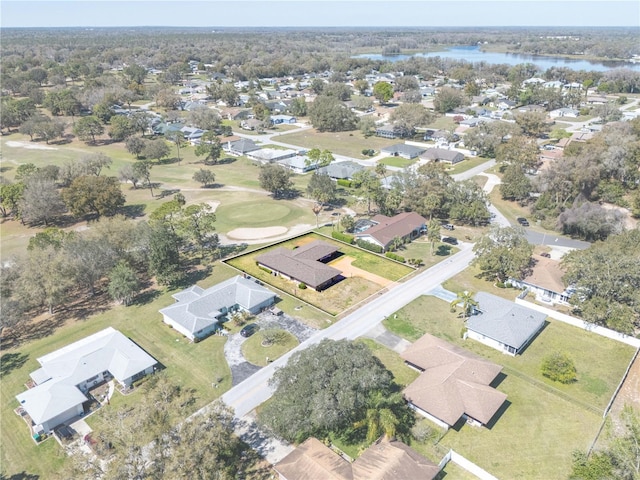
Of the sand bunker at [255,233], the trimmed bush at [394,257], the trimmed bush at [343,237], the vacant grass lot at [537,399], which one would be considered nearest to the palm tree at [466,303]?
the vacant grass lot at [537,399]

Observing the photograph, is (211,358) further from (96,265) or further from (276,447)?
(96,265)

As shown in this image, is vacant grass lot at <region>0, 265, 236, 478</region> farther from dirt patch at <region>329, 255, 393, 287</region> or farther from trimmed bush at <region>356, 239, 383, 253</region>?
trimmed bush at <region>356, 239, 383, 253</region>

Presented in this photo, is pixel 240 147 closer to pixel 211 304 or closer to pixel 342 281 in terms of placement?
pixel 342 281

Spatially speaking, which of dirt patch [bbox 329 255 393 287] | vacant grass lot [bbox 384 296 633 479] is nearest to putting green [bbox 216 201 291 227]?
dirt patch [bbox 329 255 393 287]

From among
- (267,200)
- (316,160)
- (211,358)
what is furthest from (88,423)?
(316,160)

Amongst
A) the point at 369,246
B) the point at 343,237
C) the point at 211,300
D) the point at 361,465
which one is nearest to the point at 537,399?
the point at 361,465

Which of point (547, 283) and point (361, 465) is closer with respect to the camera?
point (361, 465)
